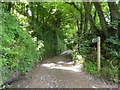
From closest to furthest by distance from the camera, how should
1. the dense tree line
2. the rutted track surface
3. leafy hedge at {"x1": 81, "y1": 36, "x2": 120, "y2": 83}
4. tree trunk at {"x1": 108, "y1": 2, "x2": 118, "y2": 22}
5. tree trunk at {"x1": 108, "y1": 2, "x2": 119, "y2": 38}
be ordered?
the rutted track surface < leafy hedge at {"x1": 81, "y1": 36, "x2": 120, "y2": 83} < the dense tree line < tree trunk at {"x1": 108, "y1": 2, "x2": 119, "y2": 38} < tree trunk at {"x1": 108, "y1": 2, "x2": 118, "y2": 22}

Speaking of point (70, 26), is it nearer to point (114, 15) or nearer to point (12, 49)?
point (114, 15)

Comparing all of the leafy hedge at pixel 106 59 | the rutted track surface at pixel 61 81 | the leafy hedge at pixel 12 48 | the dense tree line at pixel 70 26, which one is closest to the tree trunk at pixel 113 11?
the dense tree line at pixel 70 26

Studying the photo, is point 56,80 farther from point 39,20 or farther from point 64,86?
point 39,20

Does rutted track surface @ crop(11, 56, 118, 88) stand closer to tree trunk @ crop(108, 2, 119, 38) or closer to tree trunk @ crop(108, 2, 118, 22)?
tree trunk @ crop(108, 2, 119, 38)

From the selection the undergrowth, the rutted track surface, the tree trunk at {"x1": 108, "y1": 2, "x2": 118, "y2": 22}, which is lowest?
the rutted track surface

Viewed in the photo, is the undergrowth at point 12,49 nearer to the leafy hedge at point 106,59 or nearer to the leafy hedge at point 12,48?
the leafy hedge at point 12,48

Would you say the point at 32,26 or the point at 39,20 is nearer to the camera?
the point at 32,26

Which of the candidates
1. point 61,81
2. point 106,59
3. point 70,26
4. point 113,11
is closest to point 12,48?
point 61,81

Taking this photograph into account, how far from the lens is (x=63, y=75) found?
7.73 metres

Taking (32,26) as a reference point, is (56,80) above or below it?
below

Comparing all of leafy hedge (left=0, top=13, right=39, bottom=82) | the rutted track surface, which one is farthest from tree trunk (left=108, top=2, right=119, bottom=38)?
leafy hedge (left=0, top=13, right=39, bottom=82)

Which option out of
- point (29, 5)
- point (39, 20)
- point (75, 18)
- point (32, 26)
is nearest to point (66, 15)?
point (75, 18)

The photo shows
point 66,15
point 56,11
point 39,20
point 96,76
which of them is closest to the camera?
point 96,76

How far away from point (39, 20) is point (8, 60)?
8.94 meters
